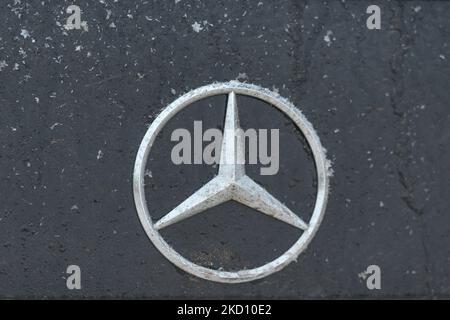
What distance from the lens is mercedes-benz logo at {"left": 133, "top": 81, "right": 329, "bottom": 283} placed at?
6.92 ft

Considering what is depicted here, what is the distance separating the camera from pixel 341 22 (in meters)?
2.12

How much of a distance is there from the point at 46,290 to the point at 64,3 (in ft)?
1.96

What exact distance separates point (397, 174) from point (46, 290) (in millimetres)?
771

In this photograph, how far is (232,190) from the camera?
212 cm

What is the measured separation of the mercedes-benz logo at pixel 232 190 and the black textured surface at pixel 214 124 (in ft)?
0.06

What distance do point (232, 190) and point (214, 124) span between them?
0.14m

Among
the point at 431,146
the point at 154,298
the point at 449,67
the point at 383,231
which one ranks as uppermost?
the point at 449,67

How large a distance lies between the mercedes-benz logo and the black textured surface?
2cm

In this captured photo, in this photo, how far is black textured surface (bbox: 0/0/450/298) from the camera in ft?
6.95

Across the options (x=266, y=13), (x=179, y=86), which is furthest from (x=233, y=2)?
(x=179, y=86)

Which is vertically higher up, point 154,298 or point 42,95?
point 42,95

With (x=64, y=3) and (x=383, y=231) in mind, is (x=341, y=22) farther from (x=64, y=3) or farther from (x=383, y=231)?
(x=64, y=3)

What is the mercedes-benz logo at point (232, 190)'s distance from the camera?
211 cm

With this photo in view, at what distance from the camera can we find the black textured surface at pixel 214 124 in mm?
2117
